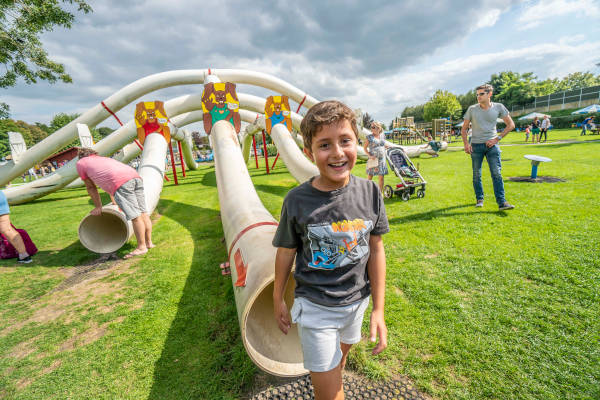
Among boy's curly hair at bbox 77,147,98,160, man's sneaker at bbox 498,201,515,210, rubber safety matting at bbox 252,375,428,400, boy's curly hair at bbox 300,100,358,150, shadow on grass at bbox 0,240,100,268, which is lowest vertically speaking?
rubber safety matting at bbox 252,375,428,400

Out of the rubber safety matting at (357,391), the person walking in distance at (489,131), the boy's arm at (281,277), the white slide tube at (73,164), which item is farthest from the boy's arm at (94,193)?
the white slide tube at (73,164)

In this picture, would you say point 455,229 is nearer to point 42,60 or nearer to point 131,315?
point 131,315

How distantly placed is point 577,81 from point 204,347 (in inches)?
4084

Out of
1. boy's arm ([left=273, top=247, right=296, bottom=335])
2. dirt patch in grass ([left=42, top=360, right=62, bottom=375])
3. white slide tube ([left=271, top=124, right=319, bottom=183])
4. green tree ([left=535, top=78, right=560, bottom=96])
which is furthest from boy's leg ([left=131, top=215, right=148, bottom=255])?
green tree ([left=535, top=78, right=560, bottom=96])

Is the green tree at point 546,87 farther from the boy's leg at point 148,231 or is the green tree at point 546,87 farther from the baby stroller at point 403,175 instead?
the boy's leg at point 148,231

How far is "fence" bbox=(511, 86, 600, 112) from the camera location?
39916 mm

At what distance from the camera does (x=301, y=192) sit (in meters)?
1.45

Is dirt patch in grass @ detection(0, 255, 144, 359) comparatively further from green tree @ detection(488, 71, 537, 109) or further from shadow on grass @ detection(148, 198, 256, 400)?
green tree @ detection(488, 71, 537, 109)

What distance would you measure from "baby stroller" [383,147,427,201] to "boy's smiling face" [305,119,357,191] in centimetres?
525

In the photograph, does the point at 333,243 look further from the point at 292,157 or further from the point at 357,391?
the point at 292,157

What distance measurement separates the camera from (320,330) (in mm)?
1392

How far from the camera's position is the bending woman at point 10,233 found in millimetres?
4359

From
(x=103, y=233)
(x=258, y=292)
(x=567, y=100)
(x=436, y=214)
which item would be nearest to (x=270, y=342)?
(x=258, y=292)

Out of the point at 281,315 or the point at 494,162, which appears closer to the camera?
the point at 281,315
